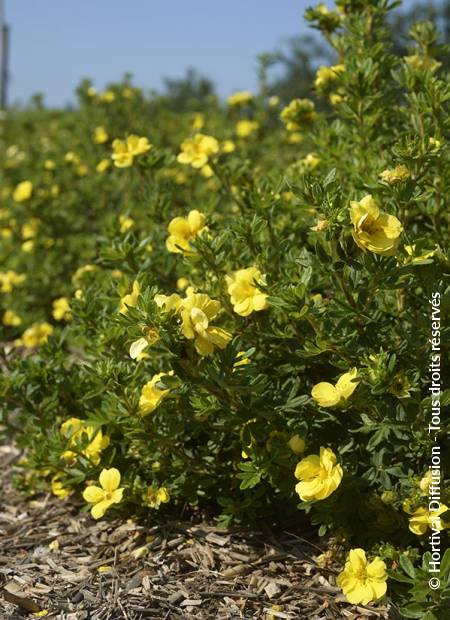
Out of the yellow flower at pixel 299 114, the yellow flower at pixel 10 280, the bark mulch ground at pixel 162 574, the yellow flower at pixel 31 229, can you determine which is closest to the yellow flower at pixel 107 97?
the yellow flower at pixel 31 229

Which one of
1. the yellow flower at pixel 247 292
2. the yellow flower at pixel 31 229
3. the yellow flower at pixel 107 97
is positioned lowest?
the yellow flower at pixel 31 229

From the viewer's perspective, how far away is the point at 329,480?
83.5 inches

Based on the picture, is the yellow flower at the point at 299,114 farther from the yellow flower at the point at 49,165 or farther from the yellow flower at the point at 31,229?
the yellow flower at the point at 49,165

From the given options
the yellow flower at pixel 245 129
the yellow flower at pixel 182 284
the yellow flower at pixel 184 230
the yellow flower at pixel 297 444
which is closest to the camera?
the yellow flower at pixel 297 444

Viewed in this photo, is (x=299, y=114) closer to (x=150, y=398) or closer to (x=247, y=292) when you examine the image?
(x=247, y=292)

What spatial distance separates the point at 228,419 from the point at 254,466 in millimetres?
180

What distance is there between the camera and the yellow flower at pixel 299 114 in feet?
11.4

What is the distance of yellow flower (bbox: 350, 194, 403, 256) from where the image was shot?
6.45 feet

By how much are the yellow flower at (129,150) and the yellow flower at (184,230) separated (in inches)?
32.7

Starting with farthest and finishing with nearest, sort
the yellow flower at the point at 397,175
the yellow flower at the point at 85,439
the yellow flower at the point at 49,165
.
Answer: the yellow flower at the point at 49,165
the yellow flower at the point at 85,439
the yellow flower at the point at 397,175

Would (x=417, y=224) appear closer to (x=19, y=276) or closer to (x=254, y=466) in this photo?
(x=254, y=466)

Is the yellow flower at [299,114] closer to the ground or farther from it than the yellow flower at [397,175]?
farther from it

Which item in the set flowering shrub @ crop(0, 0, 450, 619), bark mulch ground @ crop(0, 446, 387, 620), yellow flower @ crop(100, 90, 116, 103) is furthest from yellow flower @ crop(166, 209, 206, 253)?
yellow flower @ crop(100, 90, 116, 103)

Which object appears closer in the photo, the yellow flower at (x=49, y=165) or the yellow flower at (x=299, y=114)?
the yellow flower at (x=299, y=114)
